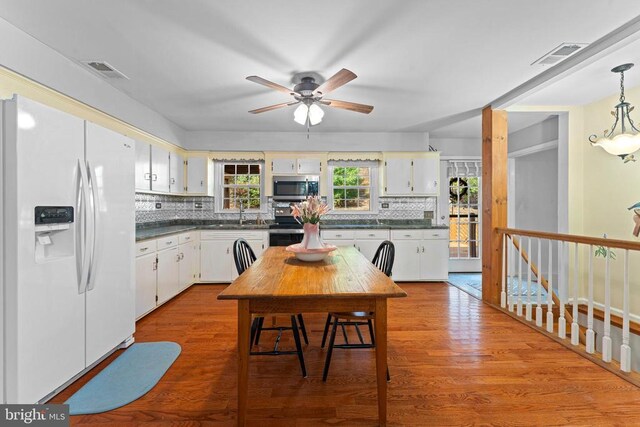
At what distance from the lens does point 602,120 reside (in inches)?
142

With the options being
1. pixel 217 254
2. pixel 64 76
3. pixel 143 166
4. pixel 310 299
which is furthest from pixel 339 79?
pixel 217 254

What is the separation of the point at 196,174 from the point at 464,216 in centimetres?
471

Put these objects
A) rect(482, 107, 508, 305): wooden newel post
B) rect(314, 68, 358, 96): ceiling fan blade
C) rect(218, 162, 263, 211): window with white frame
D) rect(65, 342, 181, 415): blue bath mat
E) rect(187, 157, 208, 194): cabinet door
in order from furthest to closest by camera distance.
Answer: rect(218, 162, 263, 211): window with white frame, rect(187, 157, 208, 194): cabinet door, rect(482, 107, 508, 305): wooden newel post, rect(314, 68, 358, 96): ceiling fan blade, rect(65, 342, 181, 415): blue bath mat

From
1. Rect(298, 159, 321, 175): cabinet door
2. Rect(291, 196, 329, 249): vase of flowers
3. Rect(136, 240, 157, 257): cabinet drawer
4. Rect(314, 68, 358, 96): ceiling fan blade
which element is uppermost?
Rect(314, 68, 358, 96): ceiling fan blade

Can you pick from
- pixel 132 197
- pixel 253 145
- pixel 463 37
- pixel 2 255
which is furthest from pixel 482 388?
Result: pixel 253 145

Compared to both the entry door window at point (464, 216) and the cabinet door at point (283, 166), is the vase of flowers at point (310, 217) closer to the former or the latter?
the cabinet door at point (283, 166)

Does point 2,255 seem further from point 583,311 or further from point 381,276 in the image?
point 583,311

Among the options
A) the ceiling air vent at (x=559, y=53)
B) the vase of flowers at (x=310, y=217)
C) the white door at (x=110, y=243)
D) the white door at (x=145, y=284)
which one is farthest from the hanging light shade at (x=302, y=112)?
the white door at (x=145, y=284)

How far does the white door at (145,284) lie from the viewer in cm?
309

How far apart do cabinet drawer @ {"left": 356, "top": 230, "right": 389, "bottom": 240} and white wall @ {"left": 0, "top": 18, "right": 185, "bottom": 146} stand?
10.5ft

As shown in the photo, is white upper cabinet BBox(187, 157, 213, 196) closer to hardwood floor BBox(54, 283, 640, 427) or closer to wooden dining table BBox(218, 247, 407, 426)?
hardwood floor BBox(54, 283, 640, 427)

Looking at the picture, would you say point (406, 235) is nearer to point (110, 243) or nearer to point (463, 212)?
point (463, 212)

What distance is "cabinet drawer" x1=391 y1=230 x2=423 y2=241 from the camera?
4750 mm

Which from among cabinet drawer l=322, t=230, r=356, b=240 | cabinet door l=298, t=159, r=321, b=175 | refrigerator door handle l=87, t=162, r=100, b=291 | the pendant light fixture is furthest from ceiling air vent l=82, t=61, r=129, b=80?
the pendant light fixture
